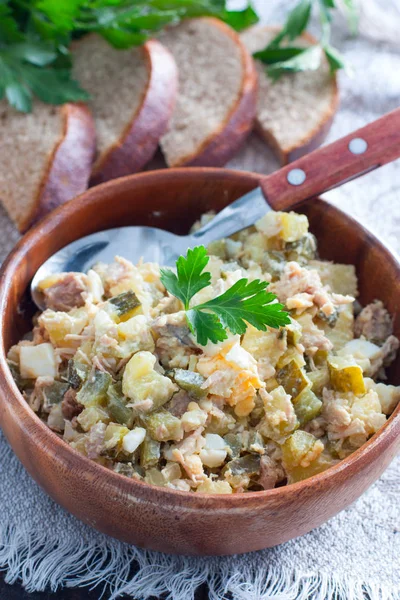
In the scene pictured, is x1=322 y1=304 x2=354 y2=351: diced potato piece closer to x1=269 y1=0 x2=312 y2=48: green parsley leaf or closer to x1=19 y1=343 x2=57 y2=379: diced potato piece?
x1=19 y1=343 x2=57 y2=379: diced potato piece

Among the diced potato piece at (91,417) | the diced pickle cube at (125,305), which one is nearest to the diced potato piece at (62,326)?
the diced pickle cube at (125,305)

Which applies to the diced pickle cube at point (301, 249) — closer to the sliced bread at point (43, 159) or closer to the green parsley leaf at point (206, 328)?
the green parsley leaf at point (206, 328)

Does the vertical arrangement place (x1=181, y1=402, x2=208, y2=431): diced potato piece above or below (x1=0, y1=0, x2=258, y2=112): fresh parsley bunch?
below

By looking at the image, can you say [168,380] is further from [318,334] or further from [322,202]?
[322,202]

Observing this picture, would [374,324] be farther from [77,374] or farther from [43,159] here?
[43,159]

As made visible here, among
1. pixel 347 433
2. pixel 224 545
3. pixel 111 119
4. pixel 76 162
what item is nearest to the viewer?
pixel 224 545

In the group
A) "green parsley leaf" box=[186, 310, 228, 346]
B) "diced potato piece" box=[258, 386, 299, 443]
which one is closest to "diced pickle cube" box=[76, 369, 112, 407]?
"green parsley leaf" box=[186, 310, 228, 346]

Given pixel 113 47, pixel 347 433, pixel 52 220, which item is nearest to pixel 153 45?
pixel 113 47
